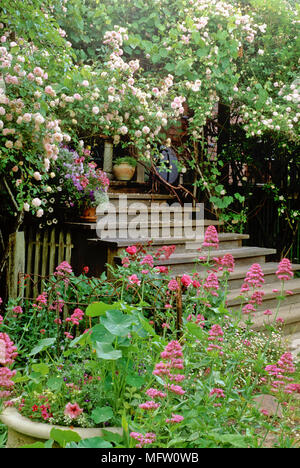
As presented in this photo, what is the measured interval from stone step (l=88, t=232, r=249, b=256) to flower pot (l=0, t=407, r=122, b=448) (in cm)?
221

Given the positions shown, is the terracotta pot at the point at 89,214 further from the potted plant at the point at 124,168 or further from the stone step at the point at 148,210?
the potted plant at the point at 124,168

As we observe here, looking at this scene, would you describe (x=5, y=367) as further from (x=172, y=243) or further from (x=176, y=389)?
(x=172, y=243)

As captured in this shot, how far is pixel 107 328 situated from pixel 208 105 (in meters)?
4.44

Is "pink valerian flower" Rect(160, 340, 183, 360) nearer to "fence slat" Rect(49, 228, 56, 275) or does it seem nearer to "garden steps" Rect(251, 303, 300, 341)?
"garden steps" Rect(251, 303, 300, 341)

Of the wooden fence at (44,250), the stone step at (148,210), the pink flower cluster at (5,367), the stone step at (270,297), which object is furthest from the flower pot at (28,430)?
the stone step at (148,210)

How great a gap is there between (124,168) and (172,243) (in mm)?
1684

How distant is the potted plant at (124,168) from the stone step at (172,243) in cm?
150

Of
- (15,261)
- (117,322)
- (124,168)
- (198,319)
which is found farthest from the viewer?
(124,168)

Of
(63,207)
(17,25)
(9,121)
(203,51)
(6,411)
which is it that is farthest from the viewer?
(203,51)

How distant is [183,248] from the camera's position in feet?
16.5

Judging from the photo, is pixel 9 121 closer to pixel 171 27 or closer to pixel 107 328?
pixel 107 328

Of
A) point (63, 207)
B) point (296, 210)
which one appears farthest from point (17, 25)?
point (296, 210)

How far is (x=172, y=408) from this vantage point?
193 centimetres

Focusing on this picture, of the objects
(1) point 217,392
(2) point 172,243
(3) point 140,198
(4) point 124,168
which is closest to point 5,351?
(1) point 217,392
